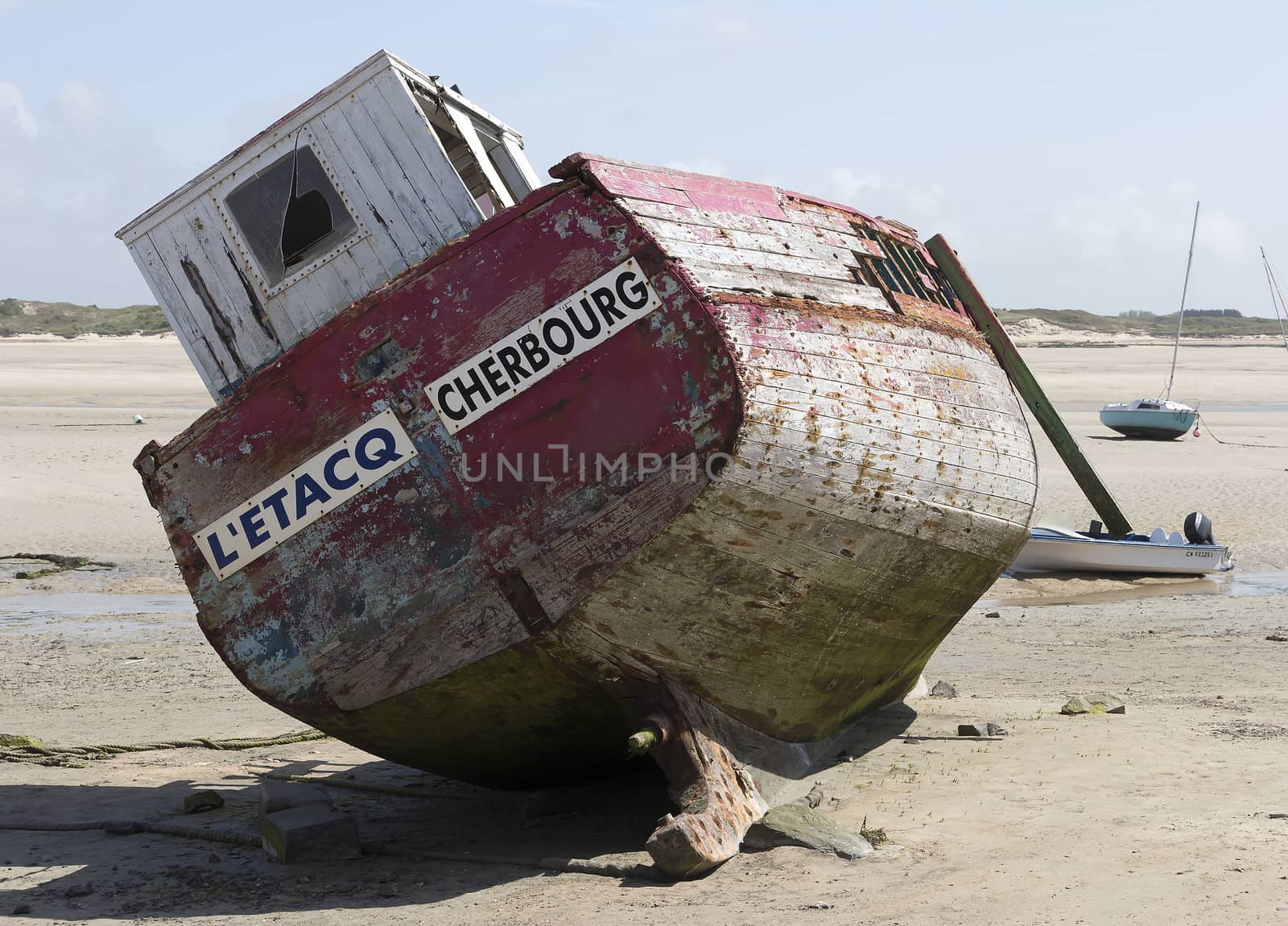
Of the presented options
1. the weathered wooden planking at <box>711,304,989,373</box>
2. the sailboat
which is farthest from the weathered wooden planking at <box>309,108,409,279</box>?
the sailboat

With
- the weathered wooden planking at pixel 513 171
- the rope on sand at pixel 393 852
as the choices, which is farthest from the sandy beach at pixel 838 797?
the weathered wooden planking at pixel 513 171

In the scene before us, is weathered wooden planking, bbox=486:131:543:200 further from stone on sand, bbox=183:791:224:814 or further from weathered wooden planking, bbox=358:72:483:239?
stone on sand, bbox=183:791:224:814

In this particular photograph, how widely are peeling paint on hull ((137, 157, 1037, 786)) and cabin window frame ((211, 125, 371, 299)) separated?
2.55 feet

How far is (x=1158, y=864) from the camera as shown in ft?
16.2

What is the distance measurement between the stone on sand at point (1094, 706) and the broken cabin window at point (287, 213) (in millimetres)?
5484

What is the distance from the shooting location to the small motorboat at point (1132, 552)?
48.4ft

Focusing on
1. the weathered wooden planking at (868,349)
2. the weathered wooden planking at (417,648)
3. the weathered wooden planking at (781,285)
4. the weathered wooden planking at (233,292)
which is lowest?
the weathered wooden planking at (417,648)

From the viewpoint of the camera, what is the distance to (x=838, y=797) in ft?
20.5

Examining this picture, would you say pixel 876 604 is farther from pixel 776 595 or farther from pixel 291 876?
pixel 291 876

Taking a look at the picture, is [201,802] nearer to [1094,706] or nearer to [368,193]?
[368,193]

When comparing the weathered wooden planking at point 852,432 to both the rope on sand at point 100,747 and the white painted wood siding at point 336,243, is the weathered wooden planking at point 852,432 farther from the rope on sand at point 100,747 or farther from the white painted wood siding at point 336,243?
the rope on sand at point 100,747

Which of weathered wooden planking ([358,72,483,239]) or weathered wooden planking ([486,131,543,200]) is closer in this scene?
weathered wooden planking ([358,72,483,239])

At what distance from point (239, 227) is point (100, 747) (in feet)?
12.3

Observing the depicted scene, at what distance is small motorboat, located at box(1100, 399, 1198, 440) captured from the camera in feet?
96.6
